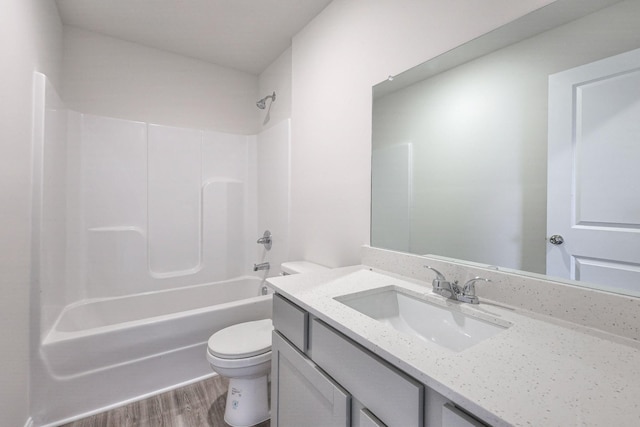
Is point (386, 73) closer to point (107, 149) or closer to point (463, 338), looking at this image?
point (463, 338)

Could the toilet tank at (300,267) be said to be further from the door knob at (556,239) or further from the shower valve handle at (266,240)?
the door knob at (556,239)

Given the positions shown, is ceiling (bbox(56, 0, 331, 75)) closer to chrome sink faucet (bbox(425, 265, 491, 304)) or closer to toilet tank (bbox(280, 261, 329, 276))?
toilet tank (bbox(280, 261, 329, 276))

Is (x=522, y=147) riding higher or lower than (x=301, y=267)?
higher

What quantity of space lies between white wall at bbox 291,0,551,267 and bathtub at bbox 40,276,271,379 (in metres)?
0.76

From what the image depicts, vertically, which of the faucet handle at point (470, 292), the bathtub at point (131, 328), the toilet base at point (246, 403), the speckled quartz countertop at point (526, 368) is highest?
the faucet handle at point (470, 292)

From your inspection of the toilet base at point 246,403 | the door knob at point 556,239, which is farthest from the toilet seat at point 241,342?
the door knob at point 556,239

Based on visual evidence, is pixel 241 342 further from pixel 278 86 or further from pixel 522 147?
pixel 278 86

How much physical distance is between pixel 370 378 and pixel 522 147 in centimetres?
96

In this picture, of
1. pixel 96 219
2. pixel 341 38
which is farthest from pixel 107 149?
pixel 341 38

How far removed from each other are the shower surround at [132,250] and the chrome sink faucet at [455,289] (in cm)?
140

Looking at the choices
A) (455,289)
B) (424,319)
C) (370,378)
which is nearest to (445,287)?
(455,289)

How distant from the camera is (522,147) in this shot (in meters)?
1.04

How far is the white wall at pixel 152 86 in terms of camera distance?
7.24 feet

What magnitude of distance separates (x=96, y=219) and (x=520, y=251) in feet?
9.30
